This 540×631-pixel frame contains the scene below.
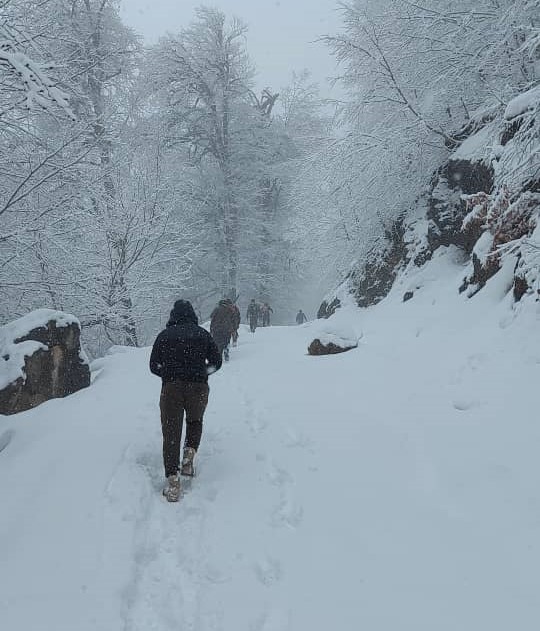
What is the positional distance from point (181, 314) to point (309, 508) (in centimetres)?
235

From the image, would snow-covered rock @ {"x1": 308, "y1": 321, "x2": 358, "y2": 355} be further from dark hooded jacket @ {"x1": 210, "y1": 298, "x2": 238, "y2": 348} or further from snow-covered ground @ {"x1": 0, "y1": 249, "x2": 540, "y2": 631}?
snow-covered ground @ {"x1": 0, "y1": 249, "x2": 540, "y2": 631}

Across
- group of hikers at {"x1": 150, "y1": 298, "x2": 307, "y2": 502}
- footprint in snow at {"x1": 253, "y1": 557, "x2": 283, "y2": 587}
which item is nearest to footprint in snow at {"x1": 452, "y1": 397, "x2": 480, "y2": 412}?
group of hikers at {"x1": 150, "y1": 298, "x2": 307, "y2": 502}

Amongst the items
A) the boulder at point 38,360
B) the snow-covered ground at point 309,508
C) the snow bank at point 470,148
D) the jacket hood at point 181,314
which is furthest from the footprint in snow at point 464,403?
the boulder at point 38,360

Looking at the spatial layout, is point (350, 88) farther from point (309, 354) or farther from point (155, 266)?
point (309, 354)

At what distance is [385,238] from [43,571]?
40.2ft

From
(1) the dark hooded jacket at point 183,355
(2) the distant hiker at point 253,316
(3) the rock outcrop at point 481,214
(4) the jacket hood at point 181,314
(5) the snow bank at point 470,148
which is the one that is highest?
(5) the snow bank at point 470,148

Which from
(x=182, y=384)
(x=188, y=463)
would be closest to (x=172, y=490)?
(x=188, y=463)

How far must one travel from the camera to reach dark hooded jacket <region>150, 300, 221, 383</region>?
4480 mm

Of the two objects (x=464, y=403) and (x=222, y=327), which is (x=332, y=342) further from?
(x=464, y=403)

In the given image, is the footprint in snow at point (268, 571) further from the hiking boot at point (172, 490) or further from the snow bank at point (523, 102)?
the snow bank at point (523, 102)

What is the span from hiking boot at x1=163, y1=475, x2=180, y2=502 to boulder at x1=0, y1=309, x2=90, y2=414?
13.5ft

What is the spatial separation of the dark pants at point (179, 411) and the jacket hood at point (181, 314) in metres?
0.71

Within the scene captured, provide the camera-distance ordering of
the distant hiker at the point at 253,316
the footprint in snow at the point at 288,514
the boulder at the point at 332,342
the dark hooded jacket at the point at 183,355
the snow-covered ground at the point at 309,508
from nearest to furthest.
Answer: the snow-covered ground at the point at 309,508 → the footprint in snow at the point at 288,514 → the dark hooded jacket at the point at 183,355 → the boulder at the point at 332,342 → the distant hiker at the point at 253,316

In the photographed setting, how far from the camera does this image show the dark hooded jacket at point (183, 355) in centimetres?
448
